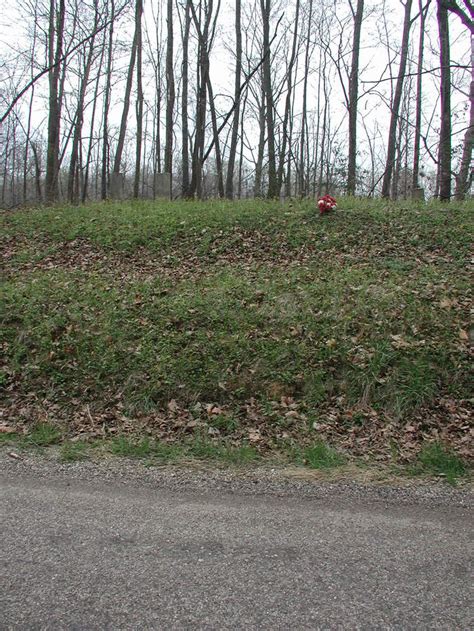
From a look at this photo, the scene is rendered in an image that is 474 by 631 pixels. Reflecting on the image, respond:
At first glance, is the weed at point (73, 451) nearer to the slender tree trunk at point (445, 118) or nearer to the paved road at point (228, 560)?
the paved road at point (228, 560)

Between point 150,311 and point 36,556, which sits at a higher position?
point 150,311

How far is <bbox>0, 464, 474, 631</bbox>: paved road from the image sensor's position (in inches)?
89.2

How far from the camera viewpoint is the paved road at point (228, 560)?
2266mm

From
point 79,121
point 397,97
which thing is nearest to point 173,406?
point 397,97

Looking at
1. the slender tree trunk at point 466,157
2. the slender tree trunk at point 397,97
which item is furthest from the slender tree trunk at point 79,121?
the slender tree trunk at point 466,157

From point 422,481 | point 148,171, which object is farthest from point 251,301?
point 148,171

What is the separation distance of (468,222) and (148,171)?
43719 mm

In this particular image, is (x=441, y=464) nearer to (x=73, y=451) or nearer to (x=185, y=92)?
(x=73, y=451)

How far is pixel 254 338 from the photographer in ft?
20.3

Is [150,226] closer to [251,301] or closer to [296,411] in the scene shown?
[251,301]

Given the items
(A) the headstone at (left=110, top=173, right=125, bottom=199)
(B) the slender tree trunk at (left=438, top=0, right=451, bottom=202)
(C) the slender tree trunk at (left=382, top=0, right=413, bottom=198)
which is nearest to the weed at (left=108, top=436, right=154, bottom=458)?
(B) the slender tree trunk at (left=438, top=0, right=451, bottom=202)

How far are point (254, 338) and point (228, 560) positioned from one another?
3.68 metres

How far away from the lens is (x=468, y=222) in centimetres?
975

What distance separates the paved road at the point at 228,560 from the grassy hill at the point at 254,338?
1.21 metres
